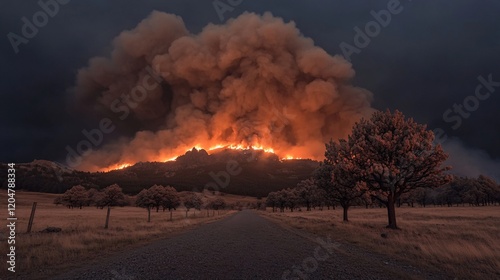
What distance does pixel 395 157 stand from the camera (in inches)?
777

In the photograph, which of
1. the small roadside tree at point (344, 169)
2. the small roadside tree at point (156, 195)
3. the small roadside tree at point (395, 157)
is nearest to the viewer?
the small roadside tree at point (395, 157)

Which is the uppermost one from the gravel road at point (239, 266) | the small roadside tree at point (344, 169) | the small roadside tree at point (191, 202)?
the small roadside tree at point (344, 169)

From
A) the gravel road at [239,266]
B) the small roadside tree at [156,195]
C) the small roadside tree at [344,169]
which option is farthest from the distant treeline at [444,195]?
the gravel road at [239,266]

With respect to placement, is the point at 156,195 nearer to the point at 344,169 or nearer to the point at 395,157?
the point at 344,169

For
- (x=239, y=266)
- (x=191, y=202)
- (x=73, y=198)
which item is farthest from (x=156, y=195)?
(x=239, y=266)

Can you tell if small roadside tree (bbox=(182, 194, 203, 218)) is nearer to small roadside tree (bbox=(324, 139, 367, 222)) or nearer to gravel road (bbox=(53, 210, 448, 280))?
small roadside tree (bbox=(324, 139, 367, 222))

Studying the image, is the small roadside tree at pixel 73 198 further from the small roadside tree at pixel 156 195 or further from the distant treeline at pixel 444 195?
the distant treeline at pixel 444 195

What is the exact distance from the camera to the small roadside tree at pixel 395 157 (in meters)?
19.1

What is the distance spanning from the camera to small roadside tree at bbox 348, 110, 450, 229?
1908cm

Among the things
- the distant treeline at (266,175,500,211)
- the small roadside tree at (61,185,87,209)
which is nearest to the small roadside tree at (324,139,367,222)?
the distant treeline at (266,175,500,211)

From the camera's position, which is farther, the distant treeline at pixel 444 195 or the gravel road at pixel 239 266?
the distant treeline at pixel 444 195

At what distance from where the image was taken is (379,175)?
20094 mm

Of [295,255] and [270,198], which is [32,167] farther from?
[295,255]

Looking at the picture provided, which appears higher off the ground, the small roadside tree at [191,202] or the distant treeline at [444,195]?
the distant treeline at [444,195]
